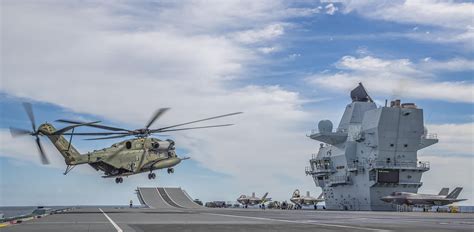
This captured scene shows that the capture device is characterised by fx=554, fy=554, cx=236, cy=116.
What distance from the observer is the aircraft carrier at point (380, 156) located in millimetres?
87062

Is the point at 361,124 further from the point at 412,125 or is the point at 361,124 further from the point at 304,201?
the point at 304,201

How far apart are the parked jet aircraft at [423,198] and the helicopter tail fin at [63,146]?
50.6 meters

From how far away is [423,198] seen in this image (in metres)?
88.5

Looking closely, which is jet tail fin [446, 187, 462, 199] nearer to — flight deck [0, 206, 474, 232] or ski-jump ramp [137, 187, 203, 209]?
ski-jump ramp [137, 187, 203, 209]

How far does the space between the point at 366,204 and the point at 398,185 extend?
19.8 ft

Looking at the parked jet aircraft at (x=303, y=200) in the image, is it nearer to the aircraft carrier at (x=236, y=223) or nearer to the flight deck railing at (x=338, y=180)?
the flight deck railing at (x=338, y=180)

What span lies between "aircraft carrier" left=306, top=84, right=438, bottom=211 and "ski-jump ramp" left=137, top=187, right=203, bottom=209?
1317 inches

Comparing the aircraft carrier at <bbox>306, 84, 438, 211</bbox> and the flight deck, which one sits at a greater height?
the aircraft carrier at <bbox>306, 84, 438, 211</bbox>

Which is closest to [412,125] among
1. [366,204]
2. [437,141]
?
[437,141]

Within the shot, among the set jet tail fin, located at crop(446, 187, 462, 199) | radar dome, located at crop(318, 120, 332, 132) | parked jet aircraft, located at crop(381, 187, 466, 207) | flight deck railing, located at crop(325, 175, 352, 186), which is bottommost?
parked jet aircraft, located at crop(381, 187, 466, 207)

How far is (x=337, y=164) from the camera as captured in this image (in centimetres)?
9525

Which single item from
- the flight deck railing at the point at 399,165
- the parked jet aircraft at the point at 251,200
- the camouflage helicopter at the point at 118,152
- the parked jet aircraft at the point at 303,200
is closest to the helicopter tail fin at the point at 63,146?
the camouflage helicopter at the point at 118,152

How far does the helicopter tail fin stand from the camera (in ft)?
175

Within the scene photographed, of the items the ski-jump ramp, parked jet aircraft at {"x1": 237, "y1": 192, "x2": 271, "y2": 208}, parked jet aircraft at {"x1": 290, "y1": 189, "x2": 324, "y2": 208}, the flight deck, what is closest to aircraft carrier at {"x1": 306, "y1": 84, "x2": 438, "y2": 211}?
the ski-jump ramp
